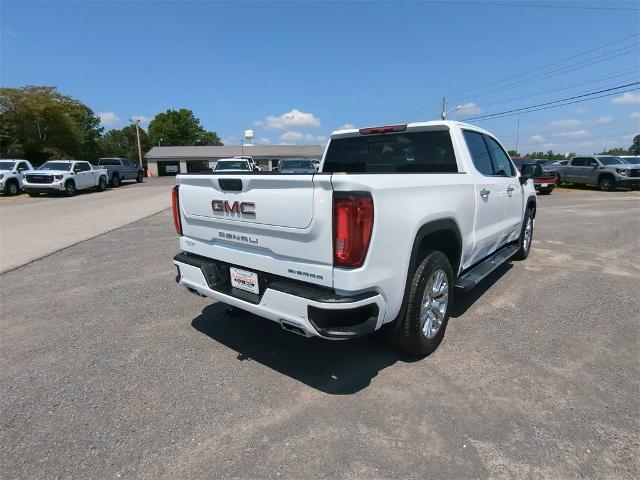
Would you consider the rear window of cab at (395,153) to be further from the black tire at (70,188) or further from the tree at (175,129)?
the tree at (175,129)

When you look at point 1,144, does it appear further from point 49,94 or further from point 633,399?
point 633,399

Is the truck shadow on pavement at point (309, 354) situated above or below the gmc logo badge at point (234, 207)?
below

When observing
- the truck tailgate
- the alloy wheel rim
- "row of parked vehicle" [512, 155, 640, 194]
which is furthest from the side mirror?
"row of parked vehicle" [512, 155, 640, 194]

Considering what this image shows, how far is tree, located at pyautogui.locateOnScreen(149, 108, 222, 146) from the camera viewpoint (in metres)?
108

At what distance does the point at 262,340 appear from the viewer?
3.80 meters

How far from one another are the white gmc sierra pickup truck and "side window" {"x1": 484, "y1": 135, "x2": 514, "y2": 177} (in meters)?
0.56

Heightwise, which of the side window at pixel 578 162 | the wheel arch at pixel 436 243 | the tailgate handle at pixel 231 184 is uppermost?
the side window at pixel 578 162

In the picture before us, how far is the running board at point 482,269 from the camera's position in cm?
382

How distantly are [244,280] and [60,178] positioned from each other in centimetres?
2126

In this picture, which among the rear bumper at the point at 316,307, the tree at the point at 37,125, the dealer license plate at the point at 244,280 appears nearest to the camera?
the rear bumper at the point at 316,307

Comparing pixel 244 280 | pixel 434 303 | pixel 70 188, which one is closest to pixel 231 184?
pixel 244 280

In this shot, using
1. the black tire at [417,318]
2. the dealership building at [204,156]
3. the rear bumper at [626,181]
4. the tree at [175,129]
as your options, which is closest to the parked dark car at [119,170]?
the black tire at [417,318]

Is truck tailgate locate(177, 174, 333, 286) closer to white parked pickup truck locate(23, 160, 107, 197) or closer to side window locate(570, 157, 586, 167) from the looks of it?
white parked pickup truck locate(23, 160, 107, 197)

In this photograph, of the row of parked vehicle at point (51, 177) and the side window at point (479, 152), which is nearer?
the side window at point (479, 152)
